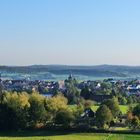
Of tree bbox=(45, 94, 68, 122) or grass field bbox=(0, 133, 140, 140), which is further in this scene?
tree bbox=(45, 94, 68, 122)

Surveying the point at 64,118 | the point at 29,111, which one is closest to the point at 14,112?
the point at 29,111

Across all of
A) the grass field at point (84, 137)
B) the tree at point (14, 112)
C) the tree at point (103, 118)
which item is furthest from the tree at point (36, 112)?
the grass field at point (84, 137)

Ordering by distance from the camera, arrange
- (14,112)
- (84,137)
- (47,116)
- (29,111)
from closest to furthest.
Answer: (84,137), (14,112), (29,111), (47,116)

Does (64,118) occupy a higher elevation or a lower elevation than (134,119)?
lower

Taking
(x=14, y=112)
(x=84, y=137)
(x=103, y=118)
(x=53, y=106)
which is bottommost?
(x=84, y=137)

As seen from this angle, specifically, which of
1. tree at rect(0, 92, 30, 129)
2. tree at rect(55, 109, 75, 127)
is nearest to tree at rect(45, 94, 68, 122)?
tree at rect(55, 109, 75, 127)

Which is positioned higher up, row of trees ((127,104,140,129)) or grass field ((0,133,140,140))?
row of trees ((127,104,140,129))

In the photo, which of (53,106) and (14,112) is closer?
(14,112)

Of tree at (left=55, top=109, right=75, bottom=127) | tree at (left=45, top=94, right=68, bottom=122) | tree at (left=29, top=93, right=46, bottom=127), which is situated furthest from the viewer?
tree at (left=45, top=94, right=68, bottom=122)

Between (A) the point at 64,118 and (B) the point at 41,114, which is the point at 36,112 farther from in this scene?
(A) the point at 64,118

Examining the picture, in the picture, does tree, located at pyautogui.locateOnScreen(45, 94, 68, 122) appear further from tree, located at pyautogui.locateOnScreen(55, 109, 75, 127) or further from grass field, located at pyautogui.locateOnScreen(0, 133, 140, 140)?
grass field, located at pyautogui.locateOnScreen(0, 133, 140, 140)

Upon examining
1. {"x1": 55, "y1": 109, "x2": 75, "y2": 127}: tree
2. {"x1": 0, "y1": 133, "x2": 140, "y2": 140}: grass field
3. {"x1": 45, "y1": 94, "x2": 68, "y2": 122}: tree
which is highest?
{"x1": 45, "y1": 94, "x2": 68, "y2": 122}: tree

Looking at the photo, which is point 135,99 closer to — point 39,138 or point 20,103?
point 20,103
